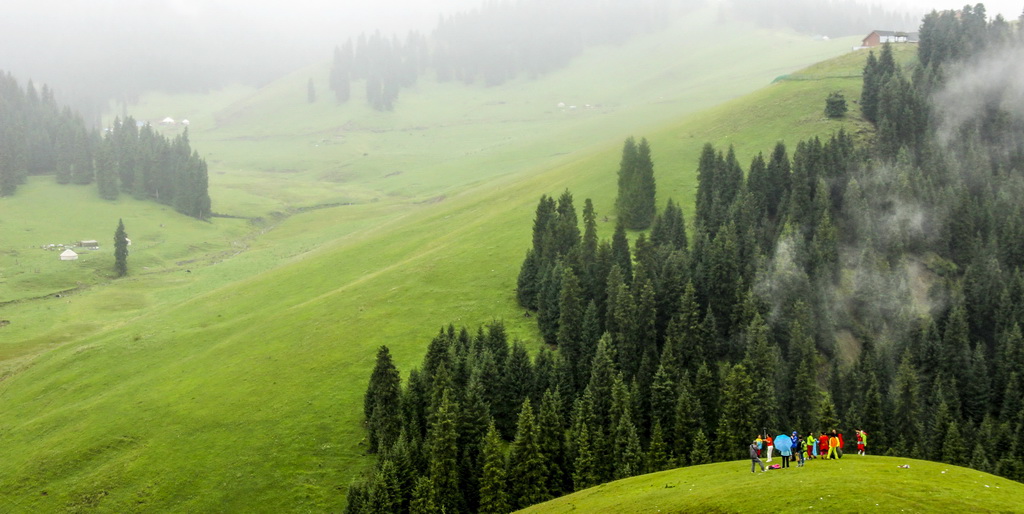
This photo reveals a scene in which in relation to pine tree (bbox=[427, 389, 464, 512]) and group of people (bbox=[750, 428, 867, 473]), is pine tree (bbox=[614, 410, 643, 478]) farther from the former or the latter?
group of people (bbox=[750, 428, 867, 473])

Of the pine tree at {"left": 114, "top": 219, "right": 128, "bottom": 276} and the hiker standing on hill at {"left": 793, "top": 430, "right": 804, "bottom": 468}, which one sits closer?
the hiker standing on hill at {"left": 793, "top": 430, "right": 804, "bottom": 468}

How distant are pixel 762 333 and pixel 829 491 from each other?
56530 millimetres

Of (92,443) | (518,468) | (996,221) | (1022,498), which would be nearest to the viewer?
(1022,498)

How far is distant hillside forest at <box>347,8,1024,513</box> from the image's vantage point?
251ft

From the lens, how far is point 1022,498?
1602 inches

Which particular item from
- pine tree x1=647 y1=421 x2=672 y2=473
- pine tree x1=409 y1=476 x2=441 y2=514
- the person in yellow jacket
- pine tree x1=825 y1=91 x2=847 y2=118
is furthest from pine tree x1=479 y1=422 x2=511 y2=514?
pine tree x1=825 y1=91 x2=847 y2=118

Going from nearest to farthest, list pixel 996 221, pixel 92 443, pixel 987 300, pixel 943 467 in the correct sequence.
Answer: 1. pixel 943 467
2. pixel 92 443
3. pixel 987 300
4. pixel 996 221

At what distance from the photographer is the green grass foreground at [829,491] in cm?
3922

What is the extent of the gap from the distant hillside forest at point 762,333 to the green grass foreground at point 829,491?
752 inches

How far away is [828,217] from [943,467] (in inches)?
2963

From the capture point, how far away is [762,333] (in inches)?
3757

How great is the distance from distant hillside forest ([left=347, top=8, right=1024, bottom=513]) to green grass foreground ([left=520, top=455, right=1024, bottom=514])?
62.6ft

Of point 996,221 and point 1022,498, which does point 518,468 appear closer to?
point 1022,498

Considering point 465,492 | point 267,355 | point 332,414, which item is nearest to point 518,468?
point 465,492
